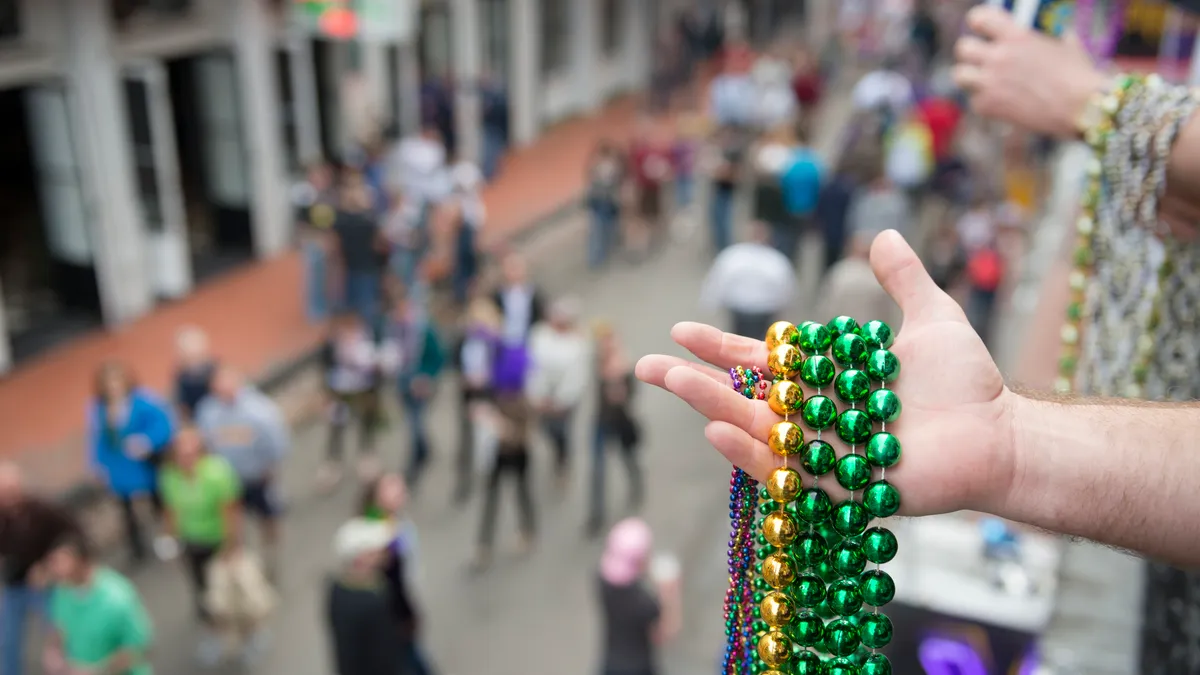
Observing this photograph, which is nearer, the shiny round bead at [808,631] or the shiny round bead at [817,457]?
the shiny round bead at [817,457]

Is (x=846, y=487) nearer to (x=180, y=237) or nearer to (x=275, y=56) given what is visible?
(x=180, y=237)

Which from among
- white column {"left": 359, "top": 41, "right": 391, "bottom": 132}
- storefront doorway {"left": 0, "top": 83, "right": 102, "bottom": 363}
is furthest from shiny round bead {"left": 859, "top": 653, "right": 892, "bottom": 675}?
white column {"left": 359, "top": 41, "right": 391, "bottom": 132}

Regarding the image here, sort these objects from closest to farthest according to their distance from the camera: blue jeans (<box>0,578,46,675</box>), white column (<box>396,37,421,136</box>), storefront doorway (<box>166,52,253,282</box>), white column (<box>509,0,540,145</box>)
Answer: blue jeans (<box>0,578,46,675</box>), storefront doorway (<box>166,52,253,282</box>), white column (<box>396,37,421,136</box>), white column (<box>509,0,540,145</box>)

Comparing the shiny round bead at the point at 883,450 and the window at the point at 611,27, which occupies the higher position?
the shiny round bead at the point at 883,450

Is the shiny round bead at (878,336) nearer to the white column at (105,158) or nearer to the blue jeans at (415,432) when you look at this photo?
the blue jeans at (415,432)

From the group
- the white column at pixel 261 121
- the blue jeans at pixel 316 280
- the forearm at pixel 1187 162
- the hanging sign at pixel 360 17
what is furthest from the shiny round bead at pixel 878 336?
the white column at pixel 261 121

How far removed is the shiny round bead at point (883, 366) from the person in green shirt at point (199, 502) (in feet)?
19.7

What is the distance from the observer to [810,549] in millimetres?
2211

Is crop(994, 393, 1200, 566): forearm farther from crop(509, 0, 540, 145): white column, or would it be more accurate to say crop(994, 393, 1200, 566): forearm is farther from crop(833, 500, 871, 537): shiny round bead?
crop(509, 0, 540, 145): white column

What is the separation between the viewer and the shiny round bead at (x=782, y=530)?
2207mm

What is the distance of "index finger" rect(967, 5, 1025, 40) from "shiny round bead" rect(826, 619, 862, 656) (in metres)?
2.20

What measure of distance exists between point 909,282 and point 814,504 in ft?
1.53

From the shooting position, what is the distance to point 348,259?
1264cm

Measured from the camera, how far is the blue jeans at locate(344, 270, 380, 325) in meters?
12.7
